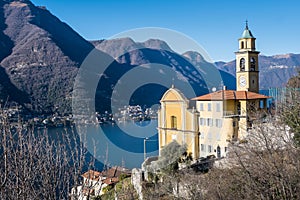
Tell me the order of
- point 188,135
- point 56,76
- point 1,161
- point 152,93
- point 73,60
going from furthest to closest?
point 73,60, point 56,76, point 152,93, point 188,135, point 1,161

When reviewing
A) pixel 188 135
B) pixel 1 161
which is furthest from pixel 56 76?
pixel 1 161

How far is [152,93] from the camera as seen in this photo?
4809cm

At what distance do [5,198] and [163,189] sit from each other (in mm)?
8682

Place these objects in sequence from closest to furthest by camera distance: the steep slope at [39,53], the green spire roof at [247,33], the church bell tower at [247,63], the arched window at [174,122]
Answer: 1. the church bell tower at [247,63]
2. the green spire roof at [247,33]
3. the arched window at [174,122]
4. the steep slope at [39,53]

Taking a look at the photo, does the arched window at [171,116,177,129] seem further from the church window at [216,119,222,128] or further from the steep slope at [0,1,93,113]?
the steep slope at [0,1,93,113]

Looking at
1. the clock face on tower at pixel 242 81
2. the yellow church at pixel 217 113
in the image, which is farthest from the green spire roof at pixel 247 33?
the clock face on tower at pixel 242 81

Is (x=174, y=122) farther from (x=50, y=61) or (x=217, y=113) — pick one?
(x=50, y=61)

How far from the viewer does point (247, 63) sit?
2170cm

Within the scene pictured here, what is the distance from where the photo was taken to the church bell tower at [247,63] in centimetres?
2170

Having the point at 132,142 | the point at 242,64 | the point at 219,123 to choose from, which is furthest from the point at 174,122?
the point at 132,142

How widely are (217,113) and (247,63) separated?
493 cm

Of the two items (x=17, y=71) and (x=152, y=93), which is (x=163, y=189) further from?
(x=17, y=71)

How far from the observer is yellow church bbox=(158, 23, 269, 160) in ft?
59.9

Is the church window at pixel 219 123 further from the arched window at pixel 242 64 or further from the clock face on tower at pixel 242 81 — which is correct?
the arched window at pixel 242 64
